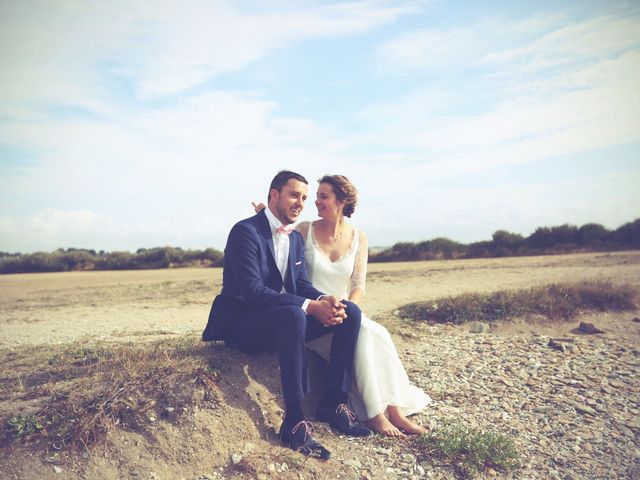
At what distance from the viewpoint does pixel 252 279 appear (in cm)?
471

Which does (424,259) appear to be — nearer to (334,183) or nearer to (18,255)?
(334,183)

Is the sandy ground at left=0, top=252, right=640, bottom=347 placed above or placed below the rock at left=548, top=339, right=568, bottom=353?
above

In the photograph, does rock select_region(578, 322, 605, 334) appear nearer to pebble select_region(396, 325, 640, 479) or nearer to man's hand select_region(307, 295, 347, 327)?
pebble select_region(396, 325, 640, 479)

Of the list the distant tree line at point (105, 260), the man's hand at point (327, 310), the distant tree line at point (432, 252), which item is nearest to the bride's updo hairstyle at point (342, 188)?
the man's hand at point (327, 310)

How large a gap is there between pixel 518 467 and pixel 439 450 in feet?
2.30

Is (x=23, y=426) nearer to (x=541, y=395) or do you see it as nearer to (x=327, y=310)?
(x=327, y=310)

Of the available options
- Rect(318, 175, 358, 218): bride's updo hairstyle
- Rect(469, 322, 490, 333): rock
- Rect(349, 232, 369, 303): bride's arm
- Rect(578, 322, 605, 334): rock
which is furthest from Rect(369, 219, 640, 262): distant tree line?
Rect(318, 175, 358, 218): bride's updo hairstyle

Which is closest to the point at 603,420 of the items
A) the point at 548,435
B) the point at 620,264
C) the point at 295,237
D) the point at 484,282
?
the point at 548,435

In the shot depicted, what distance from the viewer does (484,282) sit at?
1326cm

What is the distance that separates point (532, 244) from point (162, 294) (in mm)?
17620

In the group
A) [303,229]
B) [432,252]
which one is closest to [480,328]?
[303,229]

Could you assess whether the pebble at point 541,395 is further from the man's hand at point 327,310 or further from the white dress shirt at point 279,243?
the white dress shirt at point 279,243

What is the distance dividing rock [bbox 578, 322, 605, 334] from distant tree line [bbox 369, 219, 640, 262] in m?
14.7

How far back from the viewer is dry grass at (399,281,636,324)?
8.82m
